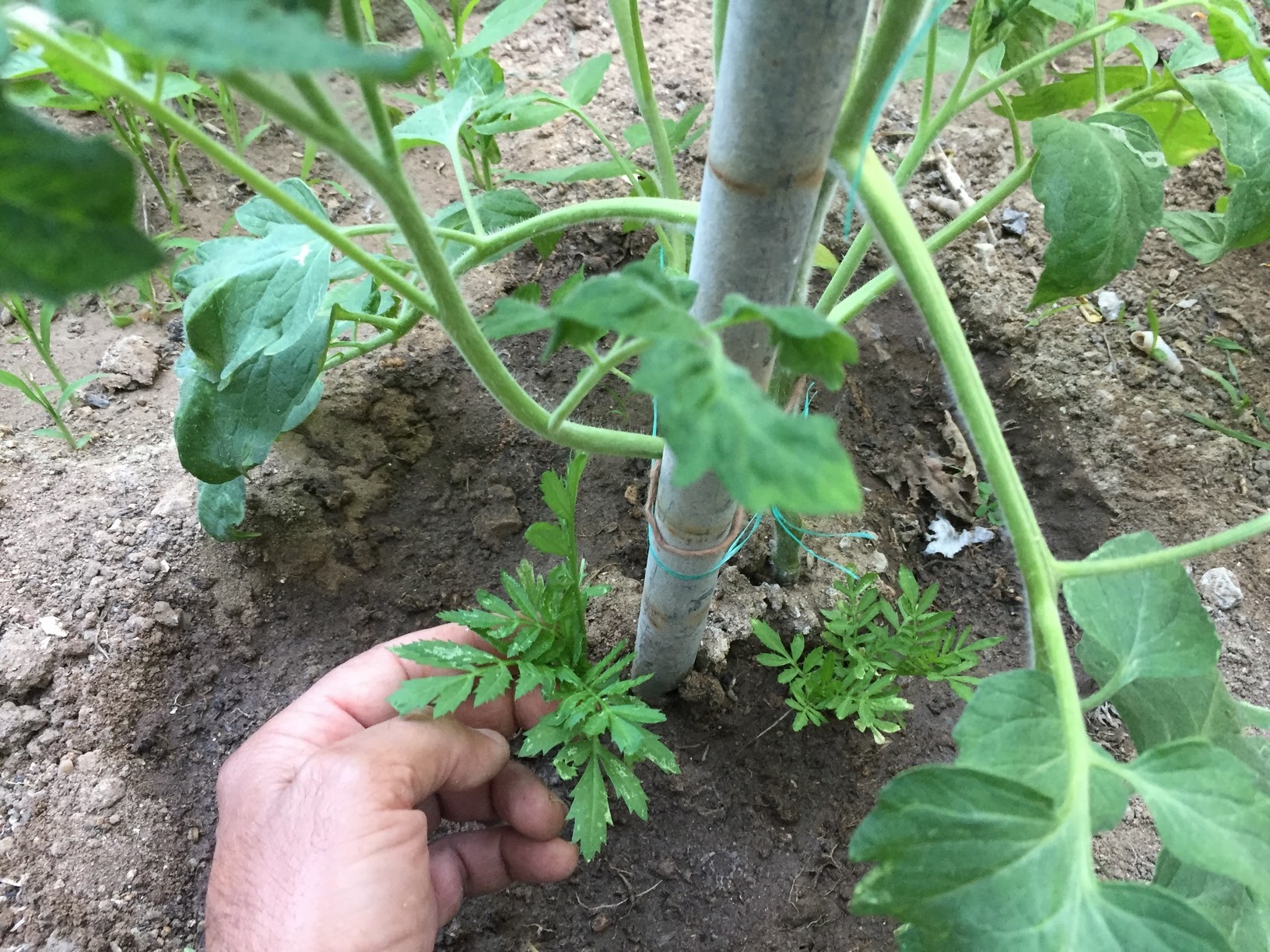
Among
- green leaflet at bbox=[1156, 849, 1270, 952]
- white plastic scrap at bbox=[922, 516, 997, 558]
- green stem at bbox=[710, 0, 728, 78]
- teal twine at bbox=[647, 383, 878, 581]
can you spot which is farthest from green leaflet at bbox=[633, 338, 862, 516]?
white plastic scrap at bbox=[922, 516, 997, 558]

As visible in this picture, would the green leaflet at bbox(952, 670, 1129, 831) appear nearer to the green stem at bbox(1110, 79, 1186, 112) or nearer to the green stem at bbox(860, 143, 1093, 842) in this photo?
the green stem at bbox(860, 143, 1093, 842)

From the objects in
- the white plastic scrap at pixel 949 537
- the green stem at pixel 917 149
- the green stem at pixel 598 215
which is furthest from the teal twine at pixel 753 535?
the green stem at pixel 598 215

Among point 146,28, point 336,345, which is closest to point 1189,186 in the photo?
point 336,345

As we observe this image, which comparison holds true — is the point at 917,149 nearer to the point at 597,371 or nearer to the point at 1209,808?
the point at 597,371

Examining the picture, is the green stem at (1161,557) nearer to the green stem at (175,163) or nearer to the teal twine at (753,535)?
the teal twine at (753,535)

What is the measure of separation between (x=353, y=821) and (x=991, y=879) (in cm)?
70

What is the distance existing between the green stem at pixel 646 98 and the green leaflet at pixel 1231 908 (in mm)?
791

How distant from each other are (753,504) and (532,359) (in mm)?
1349

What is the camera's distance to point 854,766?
1.29m

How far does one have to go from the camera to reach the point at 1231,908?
0.60 m

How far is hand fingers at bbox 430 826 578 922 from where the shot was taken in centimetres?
116

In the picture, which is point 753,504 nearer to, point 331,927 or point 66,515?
point 331,927

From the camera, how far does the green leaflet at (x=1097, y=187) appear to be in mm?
713

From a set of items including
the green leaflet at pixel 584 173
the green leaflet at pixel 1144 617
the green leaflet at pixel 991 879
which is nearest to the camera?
the green leaflet at pixel 991 879
